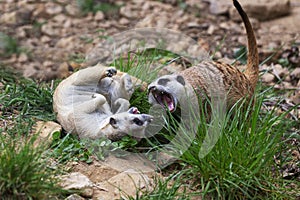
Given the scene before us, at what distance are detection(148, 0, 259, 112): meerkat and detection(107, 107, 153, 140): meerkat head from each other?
149mm

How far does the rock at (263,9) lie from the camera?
5.11 metres

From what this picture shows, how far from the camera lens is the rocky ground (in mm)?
4359

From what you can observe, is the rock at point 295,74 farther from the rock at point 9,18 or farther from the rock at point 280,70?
the rock at point 9,18

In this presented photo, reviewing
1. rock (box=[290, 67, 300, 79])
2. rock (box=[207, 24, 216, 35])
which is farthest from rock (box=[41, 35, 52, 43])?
rock (box=[290, 67, 300, 79])

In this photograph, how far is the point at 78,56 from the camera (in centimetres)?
430

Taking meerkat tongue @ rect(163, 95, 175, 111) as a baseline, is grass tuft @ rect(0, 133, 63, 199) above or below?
below

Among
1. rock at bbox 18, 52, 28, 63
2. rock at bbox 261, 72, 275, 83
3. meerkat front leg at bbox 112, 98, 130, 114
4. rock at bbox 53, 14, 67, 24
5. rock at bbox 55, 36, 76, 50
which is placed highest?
meerkat front leg at bbox 112, 98, 130, 114

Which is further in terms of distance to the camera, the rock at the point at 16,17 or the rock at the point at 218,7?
the rock at the point at 218,7

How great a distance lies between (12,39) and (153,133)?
2.56 metres

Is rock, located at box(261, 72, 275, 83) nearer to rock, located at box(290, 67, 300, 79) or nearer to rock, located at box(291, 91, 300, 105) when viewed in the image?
rock, located at box(290, 67, 300, 79)

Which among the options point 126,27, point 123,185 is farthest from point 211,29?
point 123,185

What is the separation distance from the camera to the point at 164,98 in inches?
103

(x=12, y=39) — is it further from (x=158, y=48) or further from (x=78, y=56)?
(x=158, y=48)

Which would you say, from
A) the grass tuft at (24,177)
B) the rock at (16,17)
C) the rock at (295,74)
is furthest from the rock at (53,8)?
the grass tuft at (24,177)
